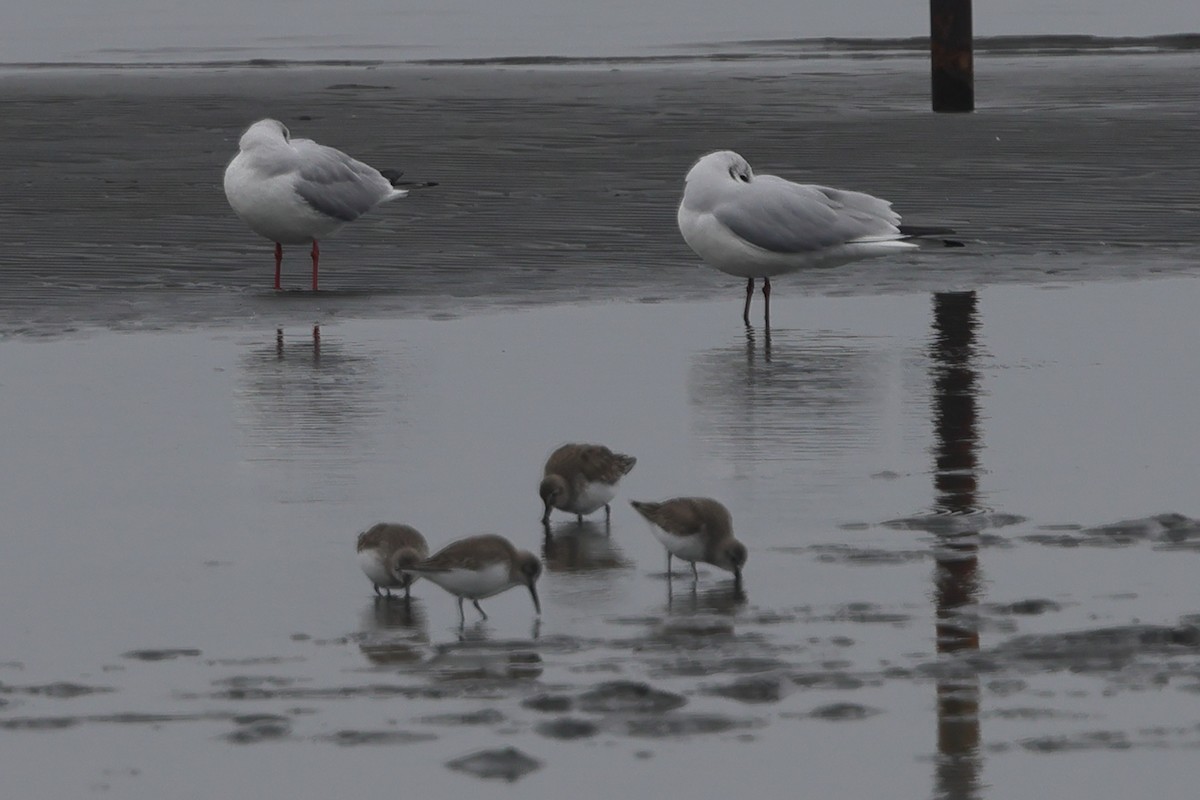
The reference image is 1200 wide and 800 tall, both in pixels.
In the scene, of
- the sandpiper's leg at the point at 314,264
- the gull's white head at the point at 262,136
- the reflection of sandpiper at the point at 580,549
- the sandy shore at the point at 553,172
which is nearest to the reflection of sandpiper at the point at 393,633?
the reflection of sandpiper at the point at 580,549

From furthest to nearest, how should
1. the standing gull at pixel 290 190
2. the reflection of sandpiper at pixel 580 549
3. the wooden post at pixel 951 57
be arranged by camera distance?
the wooden post at pixel 951 57
the standing gull at pixel 290 190
the reflection of sandpiper at pixel 580 549

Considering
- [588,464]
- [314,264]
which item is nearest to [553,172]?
[314,264]

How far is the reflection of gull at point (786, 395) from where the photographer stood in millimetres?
9766

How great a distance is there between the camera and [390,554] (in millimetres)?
7258

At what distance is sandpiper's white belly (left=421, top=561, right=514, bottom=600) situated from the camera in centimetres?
695

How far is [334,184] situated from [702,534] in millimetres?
7878

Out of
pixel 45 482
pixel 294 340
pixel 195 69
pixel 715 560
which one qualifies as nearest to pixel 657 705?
pixel 715 560

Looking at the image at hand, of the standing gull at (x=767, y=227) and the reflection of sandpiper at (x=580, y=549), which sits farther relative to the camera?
the standing gull at (x=767, y=227)

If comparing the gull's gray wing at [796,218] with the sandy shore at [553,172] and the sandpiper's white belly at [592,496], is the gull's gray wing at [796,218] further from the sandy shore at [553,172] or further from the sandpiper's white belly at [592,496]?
the sandpiper's white belly at [592,496]

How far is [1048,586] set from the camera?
7250 mm

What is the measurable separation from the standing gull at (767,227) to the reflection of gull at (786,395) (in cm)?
51

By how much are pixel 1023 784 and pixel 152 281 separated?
10197 mm

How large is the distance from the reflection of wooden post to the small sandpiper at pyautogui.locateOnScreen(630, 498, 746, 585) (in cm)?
64

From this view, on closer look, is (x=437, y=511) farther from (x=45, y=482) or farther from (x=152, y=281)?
(x=152, y=281)
